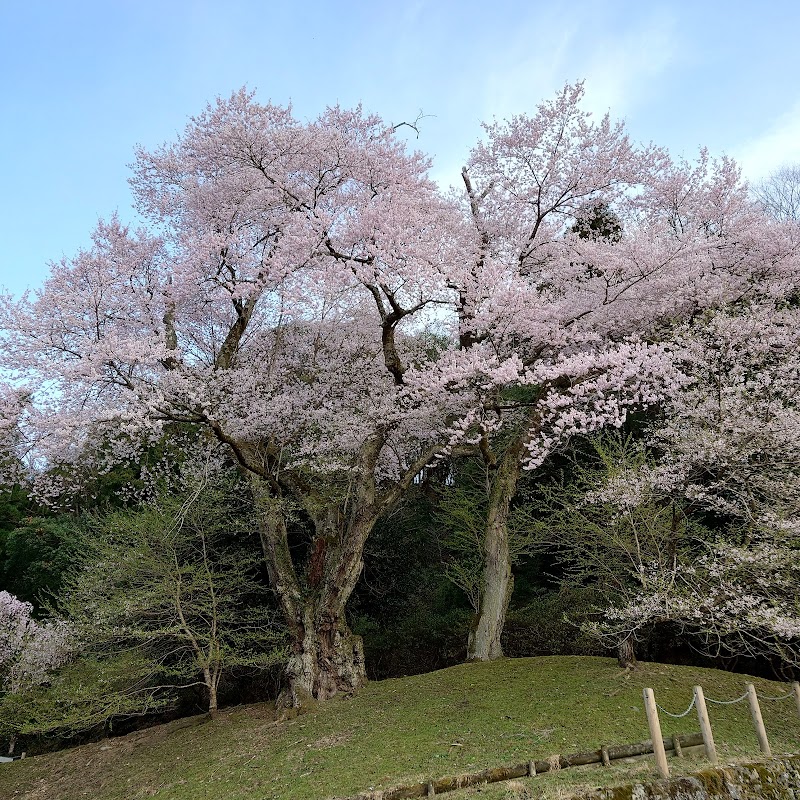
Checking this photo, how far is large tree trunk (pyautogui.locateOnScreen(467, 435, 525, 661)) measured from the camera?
10.2 metres

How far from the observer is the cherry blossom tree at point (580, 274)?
9.58 meters

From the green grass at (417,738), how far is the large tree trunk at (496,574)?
0.54 meters

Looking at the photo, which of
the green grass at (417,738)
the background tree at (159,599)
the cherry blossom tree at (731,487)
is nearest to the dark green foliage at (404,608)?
the background tree at (159,599)

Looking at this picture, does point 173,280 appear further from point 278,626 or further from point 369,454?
point 278,626

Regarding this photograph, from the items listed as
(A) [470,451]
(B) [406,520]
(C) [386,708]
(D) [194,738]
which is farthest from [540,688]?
(B) [406,520]

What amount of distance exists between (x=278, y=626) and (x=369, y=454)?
11.8 feet

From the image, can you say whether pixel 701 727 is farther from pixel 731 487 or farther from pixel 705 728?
pixel 731 487

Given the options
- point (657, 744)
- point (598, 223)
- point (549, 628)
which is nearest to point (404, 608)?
point (549, 628)

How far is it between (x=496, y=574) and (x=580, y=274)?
5.44 metres

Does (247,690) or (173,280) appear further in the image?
(247,690)

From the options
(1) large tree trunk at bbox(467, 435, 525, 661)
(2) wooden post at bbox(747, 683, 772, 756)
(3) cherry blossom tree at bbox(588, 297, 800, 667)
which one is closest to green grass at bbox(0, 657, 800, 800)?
(2) wooden post at bbox(747, 683, 772, 756)

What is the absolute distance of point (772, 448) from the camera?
8141 millimetres

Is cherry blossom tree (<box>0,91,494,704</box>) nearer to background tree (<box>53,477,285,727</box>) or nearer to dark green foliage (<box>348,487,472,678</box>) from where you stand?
background tree (<box>53,477,285,727</box>)

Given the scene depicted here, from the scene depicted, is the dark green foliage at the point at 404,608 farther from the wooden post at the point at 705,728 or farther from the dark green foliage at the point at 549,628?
the wooden post at the point at 705,728
